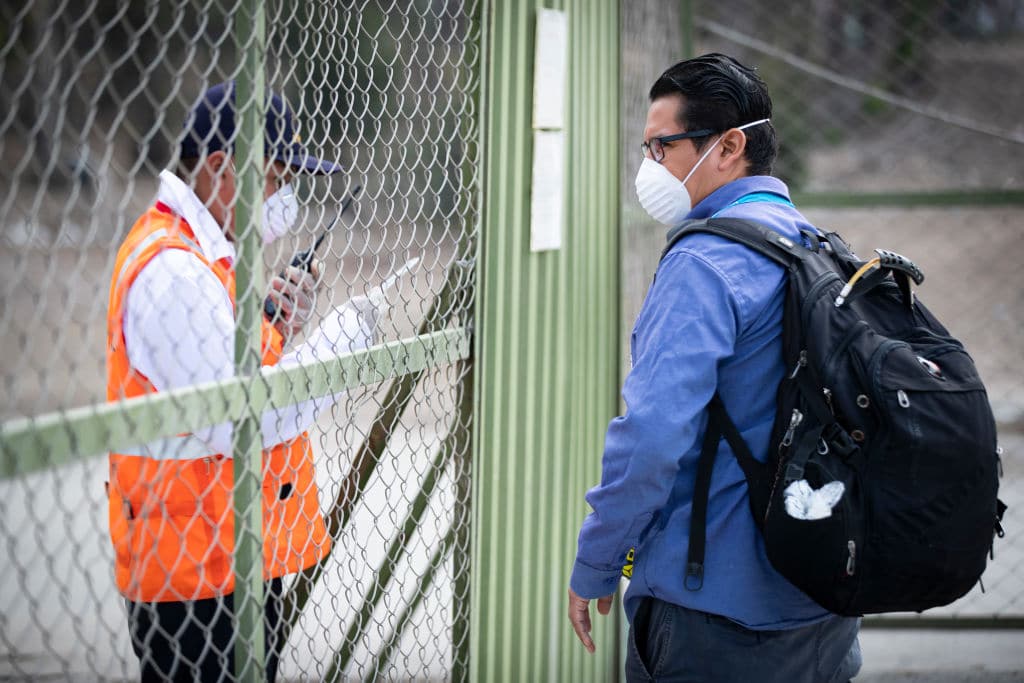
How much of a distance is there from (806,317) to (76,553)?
1.24 metres

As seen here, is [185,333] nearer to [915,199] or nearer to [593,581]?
[593,581]

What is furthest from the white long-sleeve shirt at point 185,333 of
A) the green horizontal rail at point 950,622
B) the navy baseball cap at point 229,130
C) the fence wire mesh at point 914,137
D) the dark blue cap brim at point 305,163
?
the green horizontal rail at point 950,622

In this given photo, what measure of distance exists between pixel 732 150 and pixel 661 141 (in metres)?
0.14

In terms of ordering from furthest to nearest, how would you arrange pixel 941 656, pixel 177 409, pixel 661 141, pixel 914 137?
pixel 914 137 < pixel 941 656 < pixel 661 141 < pixel 177 409

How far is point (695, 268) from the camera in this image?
1.87 m

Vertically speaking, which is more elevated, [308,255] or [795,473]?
[308,255]

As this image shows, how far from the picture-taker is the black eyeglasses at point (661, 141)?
2072 mm

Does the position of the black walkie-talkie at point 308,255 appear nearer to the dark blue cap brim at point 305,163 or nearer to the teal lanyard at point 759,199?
the dark blue cap brim at point 305,163

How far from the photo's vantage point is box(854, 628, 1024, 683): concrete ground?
156 inches

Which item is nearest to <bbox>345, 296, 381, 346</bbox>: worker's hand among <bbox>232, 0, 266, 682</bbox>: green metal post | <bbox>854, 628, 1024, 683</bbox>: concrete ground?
<bbox>232, 0, 266, 682</bbox>: green metal post

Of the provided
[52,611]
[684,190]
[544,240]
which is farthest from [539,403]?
[52,611]

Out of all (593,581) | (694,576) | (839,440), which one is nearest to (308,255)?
(593,581)

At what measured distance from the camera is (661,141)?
83.3 inches

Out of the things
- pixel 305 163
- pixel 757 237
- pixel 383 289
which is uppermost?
pixel 305 163
